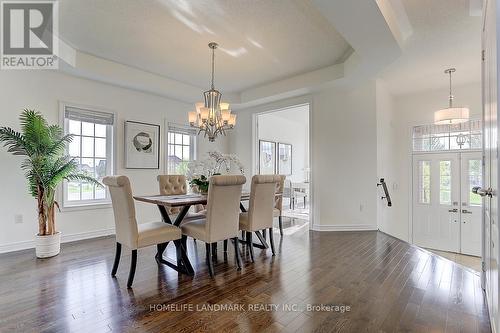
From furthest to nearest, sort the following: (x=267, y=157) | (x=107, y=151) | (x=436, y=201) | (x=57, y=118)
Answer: (x=267, y=157) < (x=436, y=201) < (x=107, y=151) < (x=57, y=118)

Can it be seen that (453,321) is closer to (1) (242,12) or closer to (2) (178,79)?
(1) (242,12)

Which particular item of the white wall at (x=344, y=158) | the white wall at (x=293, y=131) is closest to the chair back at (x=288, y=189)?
the white wall at (x=293, y=131)

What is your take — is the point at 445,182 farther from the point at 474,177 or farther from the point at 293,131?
the point at 293,131

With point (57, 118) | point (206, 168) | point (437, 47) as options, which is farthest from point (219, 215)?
point (437, 47)

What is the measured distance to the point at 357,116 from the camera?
4.71m

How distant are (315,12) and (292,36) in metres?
0.53

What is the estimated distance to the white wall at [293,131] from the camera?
762cm

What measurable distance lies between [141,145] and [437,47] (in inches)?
→ 190

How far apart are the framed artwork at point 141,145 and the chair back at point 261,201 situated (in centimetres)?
259

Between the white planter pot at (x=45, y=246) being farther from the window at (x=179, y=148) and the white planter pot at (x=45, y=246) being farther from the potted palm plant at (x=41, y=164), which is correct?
the window at (x=179, y=148)

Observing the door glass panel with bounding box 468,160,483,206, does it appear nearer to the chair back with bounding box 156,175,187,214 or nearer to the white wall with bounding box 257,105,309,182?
the white wall with bounding box 257,105,309,182

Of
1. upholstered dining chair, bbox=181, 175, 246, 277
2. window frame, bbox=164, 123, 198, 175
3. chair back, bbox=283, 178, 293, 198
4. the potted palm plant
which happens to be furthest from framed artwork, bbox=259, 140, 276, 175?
the potted palm plant

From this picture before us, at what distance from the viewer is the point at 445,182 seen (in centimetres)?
500

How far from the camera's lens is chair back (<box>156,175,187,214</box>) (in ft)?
12.8
